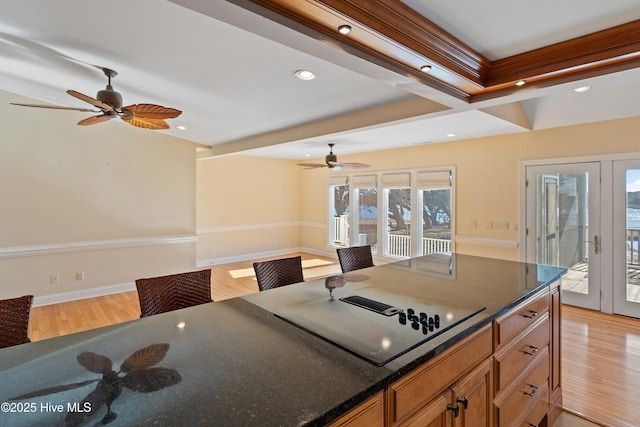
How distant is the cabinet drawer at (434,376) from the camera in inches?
→ 41.2

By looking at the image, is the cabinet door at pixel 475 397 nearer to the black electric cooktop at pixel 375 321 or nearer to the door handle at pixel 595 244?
the black electric cooktop at pixel 375 321

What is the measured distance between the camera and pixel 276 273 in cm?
238

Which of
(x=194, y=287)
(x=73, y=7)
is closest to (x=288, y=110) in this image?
(x=73, y=7)

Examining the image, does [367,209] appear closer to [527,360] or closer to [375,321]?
[527,360]

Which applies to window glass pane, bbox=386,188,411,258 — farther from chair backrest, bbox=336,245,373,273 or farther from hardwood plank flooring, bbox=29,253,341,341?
chair backrest, bbox=336,245,373,273

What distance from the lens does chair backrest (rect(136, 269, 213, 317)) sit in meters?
1.81

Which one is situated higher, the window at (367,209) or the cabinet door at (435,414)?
the window at (367,209)

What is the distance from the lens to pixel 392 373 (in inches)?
39.9

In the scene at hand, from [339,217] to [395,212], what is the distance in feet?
5.74

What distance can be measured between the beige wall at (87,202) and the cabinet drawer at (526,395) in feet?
17.6

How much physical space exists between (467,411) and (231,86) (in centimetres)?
330

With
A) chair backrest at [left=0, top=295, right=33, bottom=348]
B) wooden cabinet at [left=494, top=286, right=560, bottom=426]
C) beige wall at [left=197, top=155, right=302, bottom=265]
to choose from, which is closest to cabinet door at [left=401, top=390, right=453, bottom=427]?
wooden cabinet at [left=494, top=286, right=560, bottom=426]

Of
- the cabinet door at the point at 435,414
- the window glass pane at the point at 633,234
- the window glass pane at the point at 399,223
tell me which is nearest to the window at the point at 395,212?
the window glass pane at the point at 399,223

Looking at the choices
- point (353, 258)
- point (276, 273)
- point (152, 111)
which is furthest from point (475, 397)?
point (152, 111)
